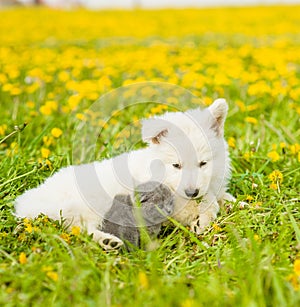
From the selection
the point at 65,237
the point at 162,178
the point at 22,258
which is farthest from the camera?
the point at 162,178

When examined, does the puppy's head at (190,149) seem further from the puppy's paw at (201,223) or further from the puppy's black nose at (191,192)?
the puppy's paw at (201,223)

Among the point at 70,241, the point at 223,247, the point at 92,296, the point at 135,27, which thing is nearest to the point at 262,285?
the point at 223,247

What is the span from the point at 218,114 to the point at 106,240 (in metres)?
1.16

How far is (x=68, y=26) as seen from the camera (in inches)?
750

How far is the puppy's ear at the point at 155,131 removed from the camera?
3.41m

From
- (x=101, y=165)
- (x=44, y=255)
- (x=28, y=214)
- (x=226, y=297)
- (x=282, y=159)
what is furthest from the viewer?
(x=282, y=159)

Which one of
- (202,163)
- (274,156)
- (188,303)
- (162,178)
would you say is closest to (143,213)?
(162,178)

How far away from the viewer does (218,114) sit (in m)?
3.54

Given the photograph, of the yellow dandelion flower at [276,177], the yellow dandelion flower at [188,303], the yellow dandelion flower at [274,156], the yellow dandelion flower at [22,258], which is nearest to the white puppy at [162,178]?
the yellow dandelion flower at [276,177]

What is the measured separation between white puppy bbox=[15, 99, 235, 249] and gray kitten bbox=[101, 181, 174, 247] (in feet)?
0.23

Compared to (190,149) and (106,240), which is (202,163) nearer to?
(190,149)

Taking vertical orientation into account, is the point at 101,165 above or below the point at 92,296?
above

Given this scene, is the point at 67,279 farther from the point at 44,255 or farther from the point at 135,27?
the point at 135,27

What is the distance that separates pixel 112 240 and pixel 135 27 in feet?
52.7
